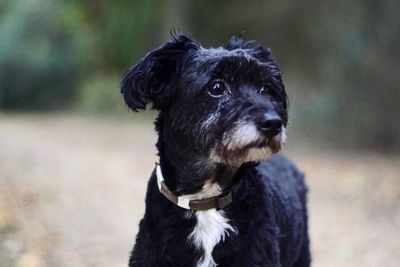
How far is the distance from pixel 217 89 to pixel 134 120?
20.9 meters

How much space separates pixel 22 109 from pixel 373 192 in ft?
66.9

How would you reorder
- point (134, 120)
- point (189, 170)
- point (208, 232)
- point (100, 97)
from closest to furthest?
point (208, 232) → point (189, 170) → point (134, 120) → point (100, 97)

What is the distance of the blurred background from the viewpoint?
28.7 ft

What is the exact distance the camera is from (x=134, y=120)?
2508 cm

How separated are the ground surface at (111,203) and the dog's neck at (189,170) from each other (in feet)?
7.88

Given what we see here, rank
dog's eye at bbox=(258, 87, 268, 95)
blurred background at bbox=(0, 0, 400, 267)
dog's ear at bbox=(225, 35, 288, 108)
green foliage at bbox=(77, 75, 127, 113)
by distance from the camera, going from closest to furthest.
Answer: dog's eye at bbox=(258, 87, 268, 95) → dog's ear at bbox=(225, 35, 288, 108) → blurred background at bbox=(0, 0, 400, 267) → green foliage at bbox=(77, 75, 127, 113)

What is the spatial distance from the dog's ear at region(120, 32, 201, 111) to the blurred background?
2.54 metres

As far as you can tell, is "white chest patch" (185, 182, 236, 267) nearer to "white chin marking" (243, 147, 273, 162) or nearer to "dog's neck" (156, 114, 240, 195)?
"dog's neck" (156, 114, 240, 195)

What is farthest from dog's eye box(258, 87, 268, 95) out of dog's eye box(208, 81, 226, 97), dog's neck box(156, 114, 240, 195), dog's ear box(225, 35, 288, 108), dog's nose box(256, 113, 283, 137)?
dog's neck box(156, 114, 240, 195)

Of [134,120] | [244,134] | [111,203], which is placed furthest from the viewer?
[134,120]

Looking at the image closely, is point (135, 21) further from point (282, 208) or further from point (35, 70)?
point (282, 208)

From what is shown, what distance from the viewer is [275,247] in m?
4.45

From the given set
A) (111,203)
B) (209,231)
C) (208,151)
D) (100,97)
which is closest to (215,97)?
(208,151)

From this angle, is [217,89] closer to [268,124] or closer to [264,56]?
[268,124]
